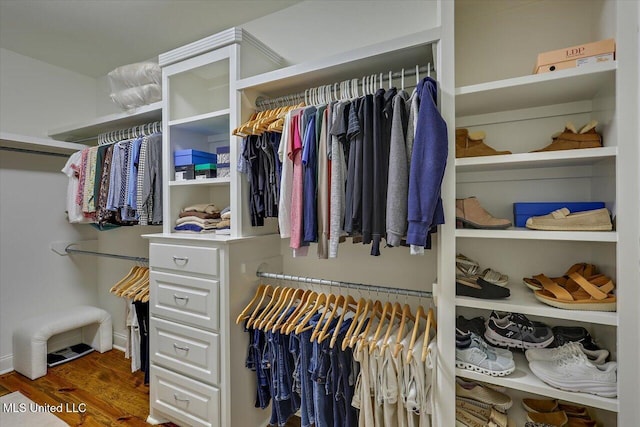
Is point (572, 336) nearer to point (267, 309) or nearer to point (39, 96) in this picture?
point (267, 309)

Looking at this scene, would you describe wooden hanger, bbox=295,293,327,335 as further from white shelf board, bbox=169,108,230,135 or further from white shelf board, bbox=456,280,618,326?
white shelf board, bbox=169,108,230,135

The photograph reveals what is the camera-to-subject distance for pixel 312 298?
171cm

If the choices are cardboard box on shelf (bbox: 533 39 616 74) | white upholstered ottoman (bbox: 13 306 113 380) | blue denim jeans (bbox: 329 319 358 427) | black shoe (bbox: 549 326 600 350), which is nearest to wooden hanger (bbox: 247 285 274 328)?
blue denim jeans (bbox: 329 319 358 427)

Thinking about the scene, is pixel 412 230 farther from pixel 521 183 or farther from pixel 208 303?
pixel 208 303

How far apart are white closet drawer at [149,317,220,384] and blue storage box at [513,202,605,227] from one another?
61.8 inches

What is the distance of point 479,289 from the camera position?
1319 mm

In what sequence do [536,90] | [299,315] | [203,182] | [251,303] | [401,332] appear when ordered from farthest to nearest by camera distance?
1. [203,182]
2. [251,303]
3. [299,315]
4. [401,332]
5. [536,90]

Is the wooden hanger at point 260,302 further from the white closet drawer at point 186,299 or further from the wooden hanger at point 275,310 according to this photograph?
the white closet drawer at point 186,299

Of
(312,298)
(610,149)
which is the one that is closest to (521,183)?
(610,149)

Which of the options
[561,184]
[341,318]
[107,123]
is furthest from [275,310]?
[107,123]

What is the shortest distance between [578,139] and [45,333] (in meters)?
3.60

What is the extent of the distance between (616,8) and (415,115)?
0.74 meters

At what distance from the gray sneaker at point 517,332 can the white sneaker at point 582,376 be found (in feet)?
0.41

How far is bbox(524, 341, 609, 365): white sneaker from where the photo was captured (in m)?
1.21
